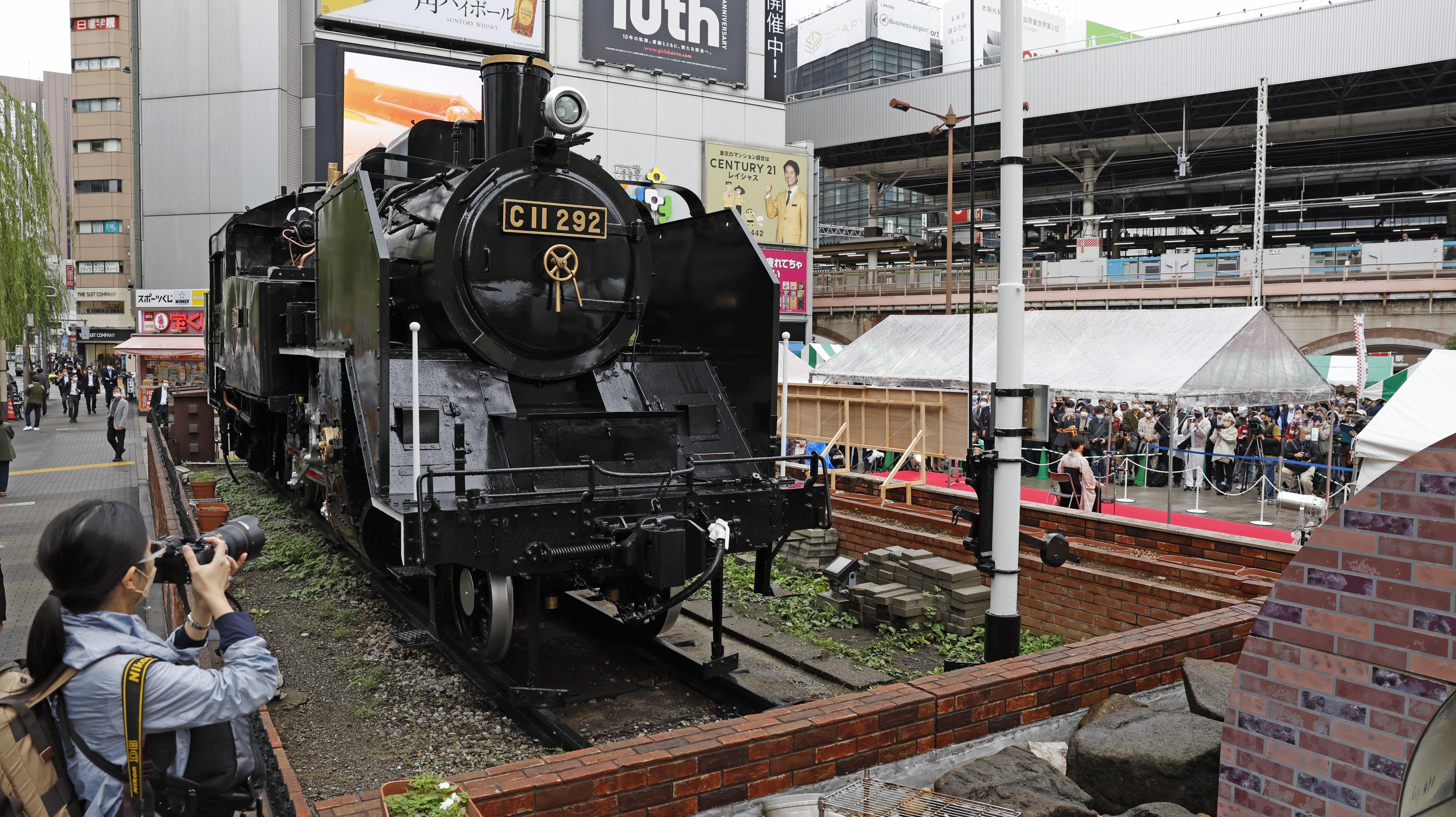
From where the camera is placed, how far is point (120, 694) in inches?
85.9

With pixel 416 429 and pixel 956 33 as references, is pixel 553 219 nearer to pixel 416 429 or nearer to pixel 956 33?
pixel 416 429

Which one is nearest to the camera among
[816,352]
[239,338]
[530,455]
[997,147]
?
[530,455]

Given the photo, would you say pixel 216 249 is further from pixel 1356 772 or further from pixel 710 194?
pixel 710 194

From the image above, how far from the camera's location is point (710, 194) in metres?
28.5

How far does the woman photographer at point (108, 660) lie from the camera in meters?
2.17

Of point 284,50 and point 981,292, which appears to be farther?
point 981,292

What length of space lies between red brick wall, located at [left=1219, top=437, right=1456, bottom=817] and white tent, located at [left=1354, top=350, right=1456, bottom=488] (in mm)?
6334

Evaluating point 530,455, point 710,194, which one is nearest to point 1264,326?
point 530,455

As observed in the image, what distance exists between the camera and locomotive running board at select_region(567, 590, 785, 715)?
5621mm

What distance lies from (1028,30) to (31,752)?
70.3 meters

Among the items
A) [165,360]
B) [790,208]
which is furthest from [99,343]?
[790,208]

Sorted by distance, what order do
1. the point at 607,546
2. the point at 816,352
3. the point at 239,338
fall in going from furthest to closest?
the point at 816,352 < the point at 239,338 < the point at 607,546

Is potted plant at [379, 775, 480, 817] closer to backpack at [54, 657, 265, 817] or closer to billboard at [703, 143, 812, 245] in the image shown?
backpack at [54, 657, 265, 817]

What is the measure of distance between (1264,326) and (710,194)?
686 inches
